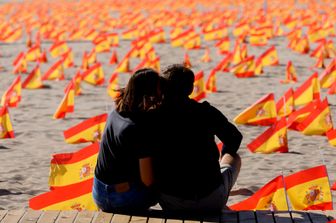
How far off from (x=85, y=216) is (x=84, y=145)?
385 cm

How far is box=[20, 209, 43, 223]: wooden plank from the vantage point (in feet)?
18.1

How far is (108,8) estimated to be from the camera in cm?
3744

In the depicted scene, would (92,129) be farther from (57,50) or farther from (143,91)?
(57,50)

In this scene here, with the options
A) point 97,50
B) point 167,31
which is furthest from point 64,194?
point 167,31

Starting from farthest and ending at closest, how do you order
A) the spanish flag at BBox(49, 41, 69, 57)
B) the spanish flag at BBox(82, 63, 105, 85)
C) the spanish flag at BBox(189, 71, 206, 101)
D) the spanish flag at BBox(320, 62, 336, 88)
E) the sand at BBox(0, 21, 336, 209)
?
the spanish flag at BBox(49, 41, 69, 57)
the spanish flag at BBox(82, 63, 105, 85)
the spanish flag at BBox(320, 62, 336, 88)
the spanish flag at BBox(189, 71, 206, 101)
the sand at BBox(0, 21, 336, 209)

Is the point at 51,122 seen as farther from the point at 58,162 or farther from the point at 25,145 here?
the point at 58,162

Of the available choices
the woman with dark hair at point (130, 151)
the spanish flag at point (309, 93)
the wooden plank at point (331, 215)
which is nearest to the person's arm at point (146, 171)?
the woman with dark hair at point (130, 151)

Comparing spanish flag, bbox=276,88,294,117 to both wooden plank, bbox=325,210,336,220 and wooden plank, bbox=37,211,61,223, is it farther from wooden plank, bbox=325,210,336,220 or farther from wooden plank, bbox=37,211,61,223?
wooden plank, bbox=37,211,61,223

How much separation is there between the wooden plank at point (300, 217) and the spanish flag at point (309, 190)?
737 mm

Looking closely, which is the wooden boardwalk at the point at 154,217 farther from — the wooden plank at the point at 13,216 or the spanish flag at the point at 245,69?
the spanish flag at the point at 245,69

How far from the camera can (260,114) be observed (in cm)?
1026

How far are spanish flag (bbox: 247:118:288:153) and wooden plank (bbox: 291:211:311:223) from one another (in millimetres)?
3156

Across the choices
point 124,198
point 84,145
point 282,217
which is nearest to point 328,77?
point 84,145

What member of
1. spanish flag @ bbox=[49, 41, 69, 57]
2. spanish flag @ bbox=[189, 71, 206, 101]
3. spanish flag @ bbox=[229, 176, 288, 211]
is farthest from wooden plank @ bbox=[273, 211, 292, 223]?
spanish flag @ bbox=[49, 41, 69, 57]
